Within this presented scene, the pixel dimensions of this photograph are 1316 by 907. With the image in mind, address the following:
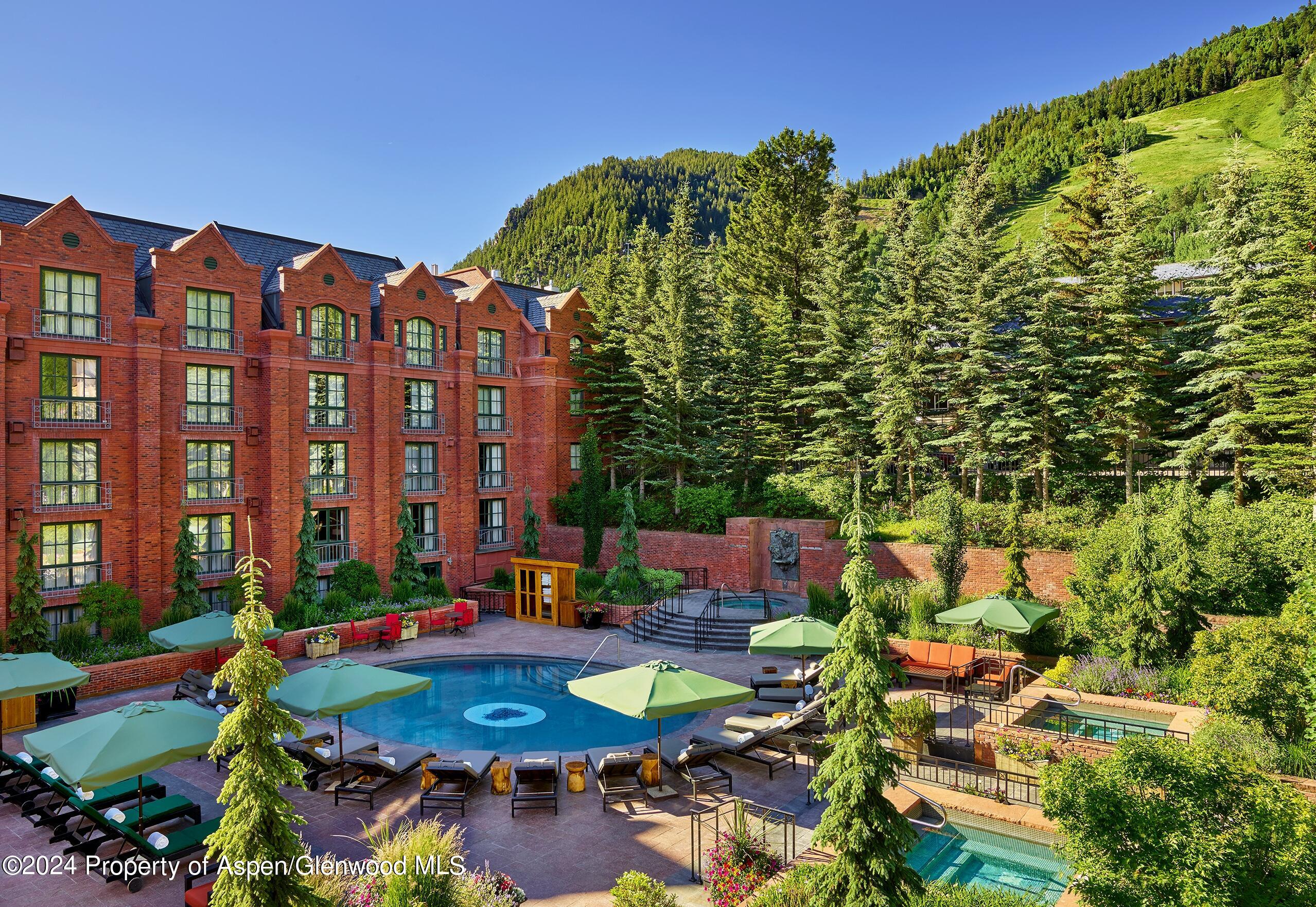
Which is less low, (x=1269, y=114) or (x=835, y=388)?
→ (x=1269, y=114)

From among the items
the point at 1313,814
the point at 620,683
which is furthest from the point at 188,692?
the point at 1313,814

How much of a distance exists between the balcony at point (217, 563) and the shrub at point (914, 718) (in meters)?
20.5

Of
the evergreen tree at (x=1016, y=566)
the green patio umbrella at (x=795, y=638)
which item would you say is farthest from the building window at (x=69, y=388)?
the evergreen tree at (x=1016, y=566)

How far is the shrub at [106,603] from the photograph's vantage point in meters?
20.2

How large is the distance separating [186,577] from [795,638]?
1748 cm

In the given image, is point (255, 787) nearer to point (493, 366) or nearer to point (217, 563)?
point (217, 563)

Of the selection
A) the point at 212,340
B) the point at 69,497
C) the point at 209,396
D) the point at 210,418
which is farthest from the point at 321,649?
the point at 212,340

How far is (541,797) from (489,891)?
346cm

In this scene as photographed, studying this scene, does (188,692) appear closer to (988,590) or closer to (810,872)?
(810,872)

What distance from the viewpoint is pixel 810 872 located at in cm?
700

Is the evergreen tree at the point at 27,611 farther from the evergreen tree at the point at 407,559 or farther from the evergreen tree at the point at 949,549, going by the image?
the evergreen tree at the point at 949,549

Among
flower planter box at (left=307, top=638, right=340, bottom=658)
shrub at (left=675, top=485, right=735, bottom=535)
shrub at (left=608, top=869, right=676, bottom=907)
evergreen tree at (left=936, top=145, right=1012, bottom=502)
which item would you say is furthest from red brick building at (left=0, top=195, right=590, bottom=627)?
shrub at (left=608, top=869, right=676, bottom=907)

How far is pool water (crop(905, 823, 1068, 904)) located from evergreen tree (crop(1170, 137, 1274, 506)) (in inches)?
704

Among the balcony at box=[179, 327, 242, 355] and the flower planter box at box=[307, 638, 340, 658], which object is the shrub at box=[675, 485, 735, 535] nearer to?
the flower planter box at box=[307, 638, 340, 658]
